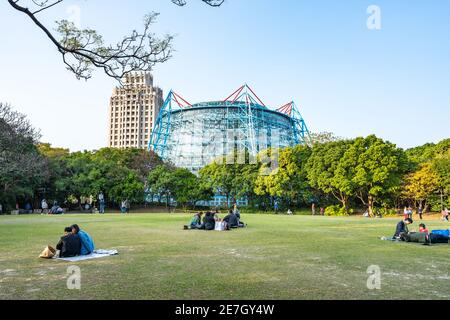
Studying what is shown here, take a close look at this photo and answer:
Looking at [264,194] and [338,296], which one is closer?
[338,296]

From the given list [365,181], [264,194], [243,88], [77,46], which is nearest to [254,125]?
[243,88]

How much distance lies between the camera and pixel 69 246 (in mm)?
9984

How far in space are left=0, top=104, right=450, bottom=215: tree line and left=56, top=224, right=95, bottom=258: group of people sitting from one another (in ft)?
94.3

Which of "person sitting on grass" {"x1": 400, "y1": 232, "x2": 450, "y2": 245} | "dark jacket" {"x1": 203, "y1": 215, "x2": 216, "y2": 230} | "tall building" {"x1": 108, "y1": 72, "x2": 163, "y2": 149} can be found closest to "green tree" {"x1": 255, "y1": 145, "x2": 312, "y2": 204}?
"dark jacket" {"x1": 203, "y1": 215, "x2": 216, "y2": 230}

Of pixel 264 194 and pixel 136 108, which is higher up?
pixel 136 108

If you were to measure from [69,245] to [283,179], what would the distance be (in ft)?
132

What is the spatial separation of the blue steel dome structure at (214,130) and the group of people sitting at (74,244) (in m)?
72.0

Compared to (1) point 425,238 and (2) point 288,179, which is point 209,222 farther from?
(2) point 288,179

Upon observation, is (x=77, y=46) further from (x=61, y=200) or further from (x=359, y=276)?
(x=61, y=200)

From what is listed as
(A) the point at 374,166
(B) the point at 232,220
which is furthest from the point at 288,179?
(B) the point at 232,220

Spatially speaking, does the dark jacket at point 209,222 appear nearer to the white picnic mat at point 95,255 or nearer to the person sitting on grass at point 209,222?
the person sitting on grass at point 209,222

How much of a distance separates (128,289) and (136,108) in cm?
15782

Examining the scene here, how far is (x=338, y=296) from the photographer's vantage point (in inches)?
242

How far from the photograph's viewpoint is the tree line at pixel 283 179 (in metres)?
42.8
